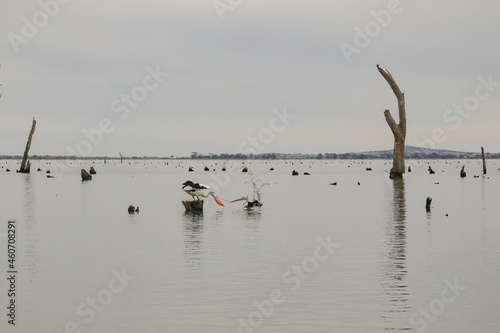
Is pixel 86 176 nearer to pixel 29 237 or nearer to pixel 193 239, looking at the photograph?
pixel 29 237

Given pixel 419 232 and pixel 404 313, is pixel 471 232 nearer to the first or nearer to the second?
pixel 419 232

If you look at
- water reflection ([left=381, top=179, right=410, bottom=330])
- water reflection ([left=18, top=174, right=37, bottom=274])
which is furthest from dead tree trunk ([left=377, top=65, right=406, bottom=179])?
water reflection ([left=18, top=174, right=37, bottom=274])

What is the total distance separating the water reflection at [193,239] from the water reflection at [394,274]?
5013 millimetres

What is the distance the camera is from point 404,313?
40.3 ft

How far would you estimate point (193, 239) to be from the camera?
22.6m

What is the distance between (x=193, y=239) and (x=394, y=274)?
28.4 feet

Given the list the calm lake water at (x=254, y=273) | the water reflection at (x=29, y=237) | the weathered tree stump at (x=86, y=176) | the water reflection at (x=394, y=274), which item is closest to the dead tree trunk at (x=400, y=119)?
the weathered tree stump at (x=86, y=176)

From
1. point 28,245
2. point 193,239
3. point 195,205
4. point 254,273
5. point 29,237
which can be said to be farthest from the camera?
point 195,205

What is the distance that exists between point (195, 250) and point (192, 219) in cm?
994

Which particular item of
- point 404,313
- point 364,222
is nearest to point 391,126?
point 364,222

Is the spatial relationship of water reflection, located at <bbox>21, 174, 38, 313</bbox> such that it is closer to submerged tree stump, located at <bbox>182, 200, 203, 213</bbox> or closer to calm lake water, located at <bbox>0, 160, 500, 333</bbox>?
calm lake water, located at <bbox>0, 160, 500, 333</bbox>

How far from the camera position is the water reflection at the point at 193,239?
18.2 m

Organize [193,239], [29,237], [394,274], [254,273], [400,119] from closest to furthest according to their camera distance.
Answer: [394,274], [254,273], [193,239], [29,237], [400,119]

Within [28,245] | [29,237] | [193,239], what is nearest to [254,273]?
[193,239]
